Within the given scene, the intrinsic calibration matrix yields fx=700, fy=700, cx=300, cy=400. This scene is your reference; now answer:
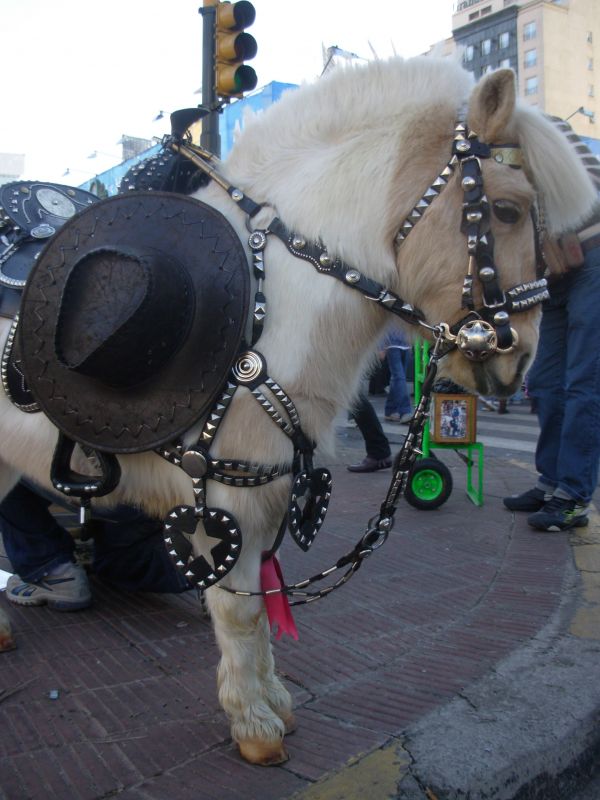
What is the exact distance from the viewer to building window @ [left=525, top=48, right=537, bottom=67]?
73.7m

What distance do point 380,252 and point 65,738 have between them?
6.19 ft

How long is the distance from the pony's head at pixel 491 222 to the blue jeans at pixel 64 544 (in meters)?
2.04

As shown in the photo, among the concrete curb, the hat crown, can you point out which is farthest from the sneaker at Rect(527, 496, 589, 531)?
the hat crown

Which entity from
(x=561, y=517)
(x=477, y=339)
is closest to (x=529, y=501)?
(x=561, y=517)

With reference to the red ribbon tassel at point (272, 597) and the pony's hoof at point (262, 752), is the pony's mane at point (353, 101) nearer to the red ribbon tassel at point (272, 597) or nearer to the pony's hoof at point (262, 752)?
the red ribbon tassel at point (272, 597)

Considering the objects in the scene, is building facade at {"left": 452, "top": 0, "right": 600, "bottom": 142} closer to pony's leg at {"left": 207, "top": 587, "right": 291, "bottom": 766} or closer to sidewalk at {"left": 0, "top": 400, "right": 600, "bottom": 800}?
sidewalk at {"left": 0, "top": 400, "right": 600, "bottom": 800}

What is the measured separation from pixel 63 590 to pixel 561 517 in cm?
310

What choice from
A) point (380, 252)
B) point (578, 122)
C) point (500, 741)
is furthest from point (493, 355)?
point (578, 122)

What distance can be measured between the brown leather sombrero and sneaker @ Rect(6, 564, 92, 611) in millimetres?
1697

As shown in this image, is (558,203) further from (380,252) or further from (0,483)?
(0,483)

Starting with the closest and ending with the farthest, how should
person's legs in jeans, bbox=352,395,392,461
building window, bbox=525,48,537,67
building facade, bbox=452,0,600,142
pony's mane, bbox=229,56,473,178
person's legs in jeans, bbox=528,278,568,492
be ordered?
pony's mane, bbox=229,56,473,178
person's legs in jeans, bbox=528,278,568,492
person's legs in jeans, bbox=352,395,392,461
building facade, bbox=452,0,600,142
building window, bbox=525,48,537,67

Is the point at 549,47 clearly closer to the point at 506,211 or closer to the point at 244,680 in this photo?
the point at 506,211

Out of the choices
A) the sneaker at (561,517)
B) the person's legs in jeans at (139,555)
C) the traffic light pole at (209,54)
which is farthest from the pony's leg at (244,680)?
the traffic light pole at (209,54)

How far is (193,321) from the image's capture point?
186cm
